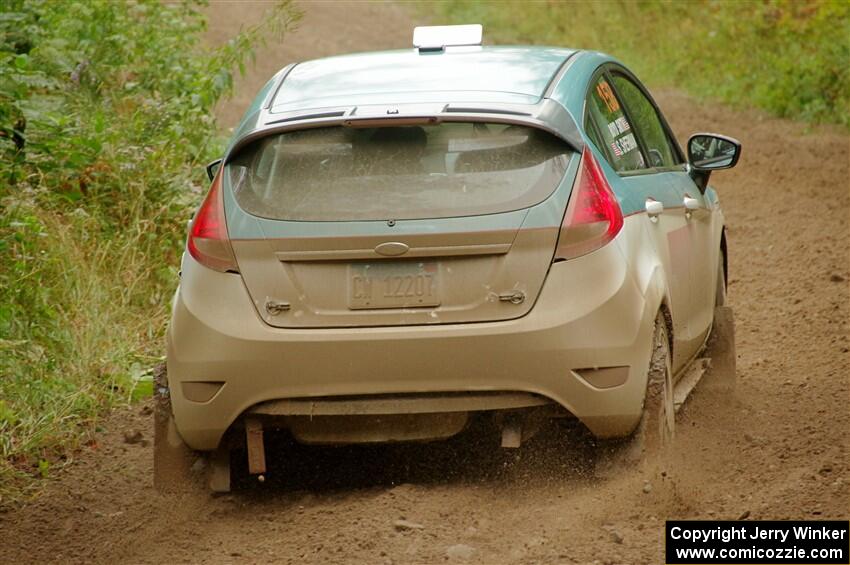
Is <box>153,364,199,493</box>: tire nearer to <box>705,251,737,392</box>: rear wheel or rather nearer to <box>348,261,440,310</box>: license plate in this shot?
<box>348,261,440,310</box>: license plate

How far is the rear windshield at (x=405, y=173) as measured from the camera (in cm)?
515

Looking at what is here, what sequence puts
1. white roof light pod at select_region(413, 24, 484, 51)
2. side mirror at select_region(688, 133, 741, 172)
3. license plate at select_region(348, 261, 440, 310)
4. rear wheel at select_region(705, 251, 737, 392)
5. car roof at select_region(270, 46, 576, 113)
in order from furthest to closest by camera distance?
rear wheel at select_region(705, 251, 737, 392), side mirror at select_region(688, 133, 741, 172), white roof light pod at select_region(413, 24, 484, 51), car roof at select_region(270, 46, 576, 113), license plate at select_region(348, 261, 440, 310)

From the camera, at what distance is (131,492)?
20.5 ft

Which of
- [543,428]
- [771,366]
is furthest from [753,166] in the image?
[543,428]

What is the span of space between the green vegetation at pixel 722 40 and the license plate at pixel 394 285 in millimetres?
12082

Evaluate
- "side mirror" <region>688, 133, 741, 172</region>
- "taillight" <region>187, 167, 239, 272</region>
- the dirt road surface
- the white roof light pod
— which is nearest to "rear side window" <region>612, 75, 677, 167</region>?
"side mirror" <region>688, 133, 741, 172</region>

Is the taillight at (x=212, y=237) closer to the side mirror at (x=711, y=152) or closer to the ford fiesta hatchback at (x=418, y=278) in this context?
the ford fiesta hatchback at (x=418, y=278)

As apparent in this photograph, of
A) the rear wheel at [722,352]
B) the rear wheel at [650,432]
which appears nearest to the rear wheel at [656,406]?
the rear wheel at [650,432]

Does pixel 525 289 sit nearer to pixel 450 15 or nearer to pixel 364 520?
pixel 364 520

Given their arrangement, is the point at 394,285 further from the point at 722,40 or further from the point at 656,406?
the point at 722,40

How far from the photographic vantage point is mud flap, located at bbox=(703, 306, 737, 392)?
720 centimetres

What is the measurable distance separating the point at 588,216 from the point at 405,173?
2.22 feet

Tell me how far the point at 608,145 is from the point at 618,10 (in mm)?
18542

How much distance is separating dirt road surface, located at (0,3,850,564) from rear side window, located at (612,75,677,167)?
3.92ft
